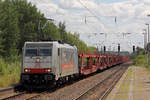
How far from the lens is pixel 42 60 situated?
21.1 meters

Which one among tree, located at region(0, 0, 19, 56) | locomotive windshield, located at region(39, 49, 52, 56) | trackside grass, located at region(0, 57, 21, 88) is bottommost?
trackside grass, located at region(0, 57, 21, 88)

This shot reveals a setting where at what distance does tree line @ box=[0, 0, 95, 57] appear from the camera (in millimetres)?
59316

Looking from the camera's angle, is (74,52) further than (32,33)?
No

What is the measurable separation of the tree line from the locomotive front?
29807mm

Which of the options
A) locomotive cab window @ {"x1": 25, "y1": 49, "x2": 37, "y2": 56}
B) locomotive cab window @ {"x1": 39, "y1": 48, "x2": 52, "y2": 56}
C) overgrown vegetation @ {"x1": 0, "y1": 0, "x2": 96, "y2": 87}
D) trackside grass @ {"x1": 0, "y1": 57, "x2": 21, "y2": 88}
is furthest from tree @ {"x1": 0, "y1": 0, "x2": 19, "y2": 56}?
locomotive cab window @ {"x1": 39, "y1": 48, "x2": 52, "y2": 56}

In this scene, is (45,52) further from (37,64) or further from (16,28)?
(16,28)

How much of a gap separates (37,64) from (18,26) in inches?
1941

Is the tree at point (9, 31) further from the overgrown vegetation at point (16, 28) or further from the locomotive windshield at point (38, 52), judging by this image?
the locomotive windshield at point (38, 52)

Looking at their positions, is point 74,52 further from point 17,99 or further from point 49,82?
point 17,99

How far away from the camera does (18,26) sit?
6906 cm

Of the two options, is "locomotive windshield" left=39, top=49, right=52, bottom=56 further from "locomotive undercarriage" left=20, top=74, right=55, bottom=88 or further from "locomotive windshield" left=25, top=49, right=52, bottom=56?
"locomotive undercarriage" left=20, top=74, right=55, bottom=88

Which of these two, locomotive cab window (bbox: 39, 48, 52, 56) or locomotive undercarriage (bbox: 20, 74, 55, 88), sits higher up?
locomotive cab window (bbox: 39, 48, 52, 56)

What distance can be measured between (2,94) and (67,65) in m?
6.54

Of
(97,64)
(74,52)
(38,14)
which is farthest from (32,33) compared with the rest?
(74,52)
